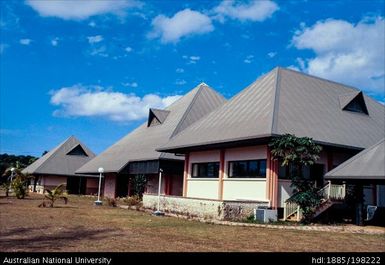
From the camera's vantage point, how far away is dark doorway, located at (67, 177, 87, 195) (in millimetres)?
58156

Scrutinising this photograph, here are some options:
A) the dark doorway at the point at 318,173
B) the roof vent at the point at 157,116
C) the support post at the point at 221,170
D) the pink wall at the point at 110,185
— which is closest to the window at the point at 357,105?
the dark doorway at the point at 318,173

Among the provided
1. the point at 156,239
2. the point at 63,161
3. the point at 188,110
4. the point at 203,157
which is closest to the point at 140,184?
the point at 188,110

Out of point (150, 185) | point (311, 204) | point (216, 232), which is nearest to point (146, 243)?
point (216, 232)

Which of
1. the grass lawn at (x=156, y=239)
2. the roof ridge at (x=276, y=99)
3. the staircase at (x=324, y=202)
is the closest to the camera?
the grass lawn at (x=156, y=239)

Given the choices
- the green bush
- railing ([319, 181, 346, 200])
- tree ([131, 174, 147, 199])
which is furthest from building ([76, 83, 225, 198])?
railing ([319, 181, 346, 200])

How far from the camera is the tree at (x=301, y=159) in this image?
21141 millimetres

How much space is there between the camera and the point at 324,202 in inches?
903

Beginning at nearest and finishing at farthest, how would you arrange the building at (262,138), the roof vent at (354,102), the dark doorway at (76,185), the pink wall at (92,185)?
the building at (262,138) < the roof vent at (354,102) < the pink wall at (92,185) < the dark doorway at (76,185)

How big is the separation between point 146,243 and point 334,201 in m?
13.8

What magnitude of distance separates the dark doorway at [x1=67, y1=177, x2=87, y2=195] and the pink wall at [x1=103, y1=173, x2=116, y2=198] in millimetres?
11755

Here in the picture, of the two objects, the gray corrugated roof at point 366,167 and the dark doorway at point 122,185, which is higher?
the gray corrugated roof at point 366,167

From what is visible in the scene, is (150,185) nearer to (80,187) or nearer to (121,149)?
(121,149)

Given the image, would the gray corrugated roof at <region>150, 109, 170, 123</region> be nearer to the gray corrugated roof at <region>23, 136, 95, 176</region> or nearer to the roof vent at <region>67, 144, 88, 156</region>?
the gray corrugated roof at <region>23, 136, 95, 176</region>

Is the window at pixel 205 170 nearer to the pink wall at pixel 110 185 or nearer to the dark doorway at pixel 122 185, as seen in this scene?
the dark doorway at pixel 122 185
